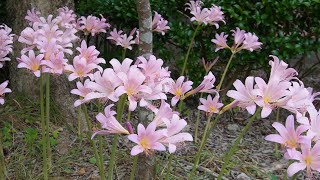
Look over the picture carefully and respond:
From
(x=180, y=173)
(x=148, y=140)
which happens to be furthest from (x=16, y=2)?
(x=148, y=140)

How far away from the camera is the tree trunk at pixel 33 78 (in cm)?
370

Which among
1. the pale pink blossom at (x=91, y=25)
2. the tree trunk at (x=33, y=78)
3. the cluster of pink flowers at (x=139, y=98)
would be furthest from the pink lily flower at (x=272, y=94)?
the tree trunk at (x=33, y=78)

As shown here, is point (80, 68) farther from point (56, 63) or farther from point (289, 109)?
point (289, 109)

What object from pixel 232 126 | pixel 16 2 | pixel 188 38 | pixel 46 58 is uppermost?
pixel 46 58

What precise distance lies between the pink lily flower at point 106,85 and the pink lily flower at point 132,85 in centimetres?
2

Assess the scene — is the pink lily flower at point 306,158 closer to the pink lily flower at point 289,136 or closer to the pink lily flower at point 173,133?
the pink lily flower at point 289,136

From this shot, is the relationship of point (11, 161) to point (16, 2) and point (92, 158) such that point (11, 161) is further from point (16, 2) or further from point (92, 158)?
point (16, 2)

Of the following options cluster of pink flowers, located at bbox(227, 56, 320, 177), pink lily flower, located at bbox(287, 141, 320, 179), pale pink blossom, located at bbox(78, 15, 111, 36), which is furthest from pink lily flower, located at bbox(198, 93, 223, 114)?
pale pink blossom, located at bbox(78, 15, 111, 36)

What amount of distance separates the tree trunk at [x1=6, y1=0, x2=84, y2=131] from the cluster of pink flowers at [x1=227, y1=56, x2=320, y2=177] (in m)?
2.23

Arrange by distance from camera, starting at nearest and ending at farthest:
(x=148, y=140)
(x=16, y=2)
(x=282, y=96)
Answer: (x=148, y=140) < (x=282, y=96) < (x=16, y=2)

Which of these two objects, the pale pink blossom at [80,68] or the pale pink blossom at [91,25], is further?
the pale pink blossom at [91,25]

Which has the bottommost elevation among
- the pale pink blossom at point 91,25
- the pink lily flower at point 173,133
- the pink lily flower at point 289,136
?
the pale pink blossom at point 91,25

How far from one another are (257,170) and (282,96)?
5.93 feet

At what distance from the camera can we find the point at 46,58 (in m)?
1.92
